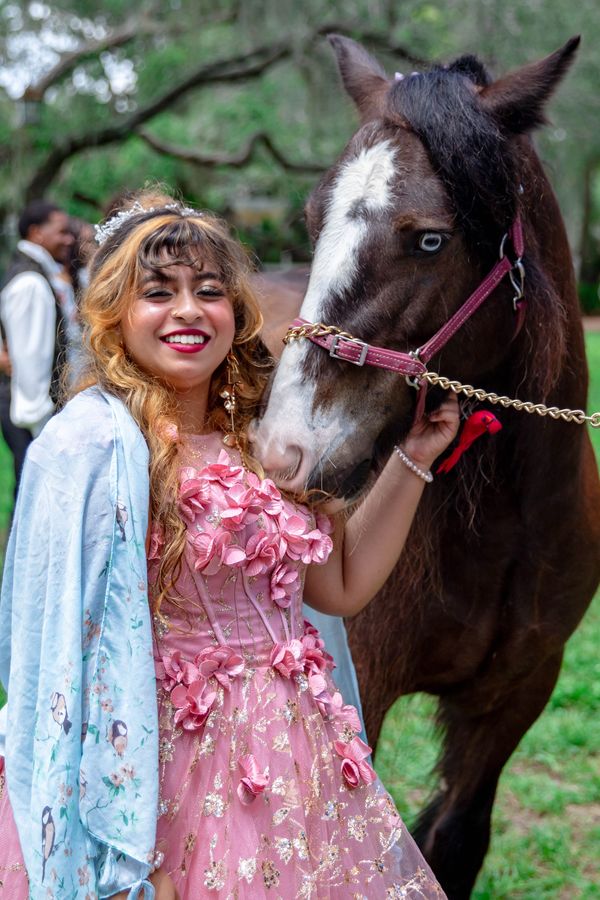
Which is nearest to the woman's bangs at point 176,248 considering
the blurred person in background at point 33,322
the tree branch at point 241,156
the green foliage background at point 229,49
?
the blurred person in background at point 33,322

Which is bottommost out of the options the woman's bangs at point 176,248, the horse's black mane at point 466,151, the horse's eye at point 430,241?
the woman's bangs at point 176,248

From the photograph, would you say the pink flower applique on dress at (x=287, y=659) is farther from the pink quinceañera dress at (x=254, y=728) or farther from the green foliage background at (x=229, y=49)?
the green foliage background at (x=229, y=49)

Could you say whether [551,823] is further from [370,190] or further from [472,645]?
[370,190]

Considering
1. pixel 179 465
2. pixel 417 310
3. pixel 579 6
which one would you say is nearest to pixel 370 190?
pixel 417 310

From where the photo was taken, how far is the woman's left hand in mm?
2078

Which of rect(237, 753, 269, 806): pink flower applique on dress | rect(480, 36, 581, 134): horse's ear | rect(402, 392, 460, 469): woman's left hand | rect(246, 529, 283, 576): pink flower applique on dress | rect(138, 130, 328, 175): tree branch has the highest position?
rect(480, 36, 581, 134): horse's ear

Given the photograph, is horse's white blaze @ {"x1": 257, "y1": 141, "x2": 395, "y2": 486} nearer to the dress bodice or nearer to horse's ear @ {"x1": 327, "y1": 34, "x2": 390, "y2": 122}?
the dress bodice

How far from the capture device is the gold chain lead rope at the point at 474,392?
1.96 metres

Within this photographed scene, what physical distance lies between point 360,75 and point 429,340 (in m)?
0.92

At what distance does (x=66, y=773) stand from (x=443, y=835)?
193cm

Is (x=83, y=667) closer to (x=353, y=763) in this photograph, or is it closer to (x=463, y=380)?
(x=353, y=763)

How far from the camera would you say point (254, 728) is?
5.69 feet

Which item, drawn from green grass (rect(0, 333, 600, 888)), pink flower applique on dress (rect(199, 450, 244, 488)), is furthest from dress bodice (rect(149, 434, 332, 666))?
green grass (rect(0, 333, 600, 888))

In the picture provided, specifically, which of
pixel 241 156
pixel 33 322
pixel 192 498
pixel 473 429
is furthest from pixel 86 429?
pixel 241 156
